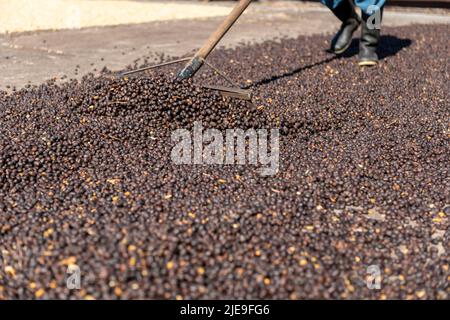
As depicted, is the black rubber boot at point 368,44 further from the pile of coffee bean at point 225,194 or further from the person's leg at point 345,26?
the pile of coffee bean at point 225,194

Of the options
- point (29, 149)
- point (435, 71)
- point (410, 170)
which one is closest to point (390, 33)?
point (435, 71)

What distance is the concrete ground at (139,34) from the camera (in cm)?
569

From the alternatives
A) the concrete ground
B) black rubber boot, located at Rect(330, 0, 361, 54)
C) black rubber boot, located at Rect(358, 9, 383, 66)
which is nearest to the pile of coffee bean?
black rubber boot, located at Rect(358, 9, 383, 66)

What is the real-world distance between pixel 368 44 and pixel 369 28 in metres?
0.19

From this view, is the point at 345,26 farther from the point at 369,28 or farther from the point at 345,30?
the point at 369,28

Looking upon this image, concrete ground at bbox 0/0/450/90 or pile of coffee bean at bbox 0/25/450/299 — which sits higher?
concrete ground at bbox 0/0/450/90

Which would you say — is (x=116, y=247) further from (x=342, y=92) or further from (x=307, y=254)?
(x=342, y=92)

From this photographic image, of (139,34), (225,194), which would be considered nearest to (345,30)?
(139,34)

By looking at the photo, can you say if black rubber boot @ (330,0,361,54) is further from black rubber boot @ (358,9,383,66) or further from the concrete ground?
the concrete ground

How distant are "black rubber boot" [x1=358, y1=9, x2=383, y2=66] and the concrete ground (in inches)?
73.3

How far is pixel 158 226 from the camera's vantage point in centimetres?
251

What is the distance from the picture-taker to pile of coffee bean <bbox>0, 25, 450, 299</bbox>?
2295mm

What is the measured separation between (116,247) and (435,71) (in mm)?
4590

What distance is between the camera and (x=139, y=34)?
7.53 m
